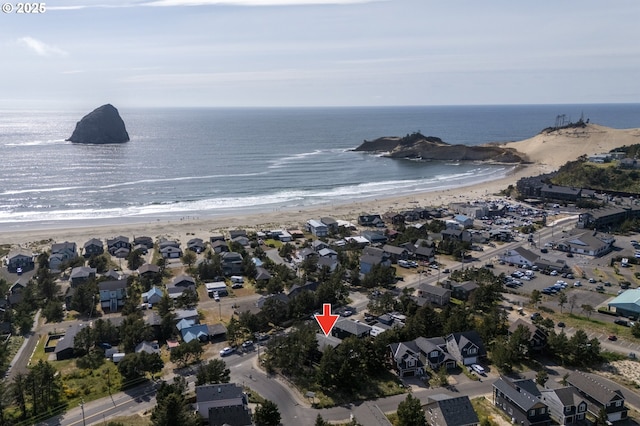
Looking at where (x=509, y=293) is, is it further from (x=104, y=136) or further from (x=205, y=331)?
(x=104, y=136)

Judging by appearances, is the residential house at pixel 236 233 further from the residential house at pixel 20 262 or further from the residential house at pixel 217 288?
the residential house at pixel 20 262

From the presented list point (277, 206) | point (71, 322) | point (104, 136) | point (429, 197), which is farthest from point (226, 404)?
point (104, 136)

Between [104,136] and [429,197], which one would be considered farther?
[104,136]

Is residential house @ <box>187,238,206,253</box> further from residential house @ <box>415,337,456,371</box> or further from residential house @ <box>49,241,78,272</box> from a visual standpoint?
residential house @ <box>415,337,456,371</box>

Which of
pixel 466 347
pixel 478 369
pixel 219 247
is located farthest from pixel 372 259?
pixel 478 369

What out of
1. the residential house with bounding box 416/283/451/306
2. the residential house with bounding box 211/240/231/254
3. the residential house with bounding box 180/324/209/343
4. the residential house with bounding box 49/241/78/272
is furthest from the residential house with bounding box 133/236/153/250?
the residential house with bounding box 416/283/451/306
